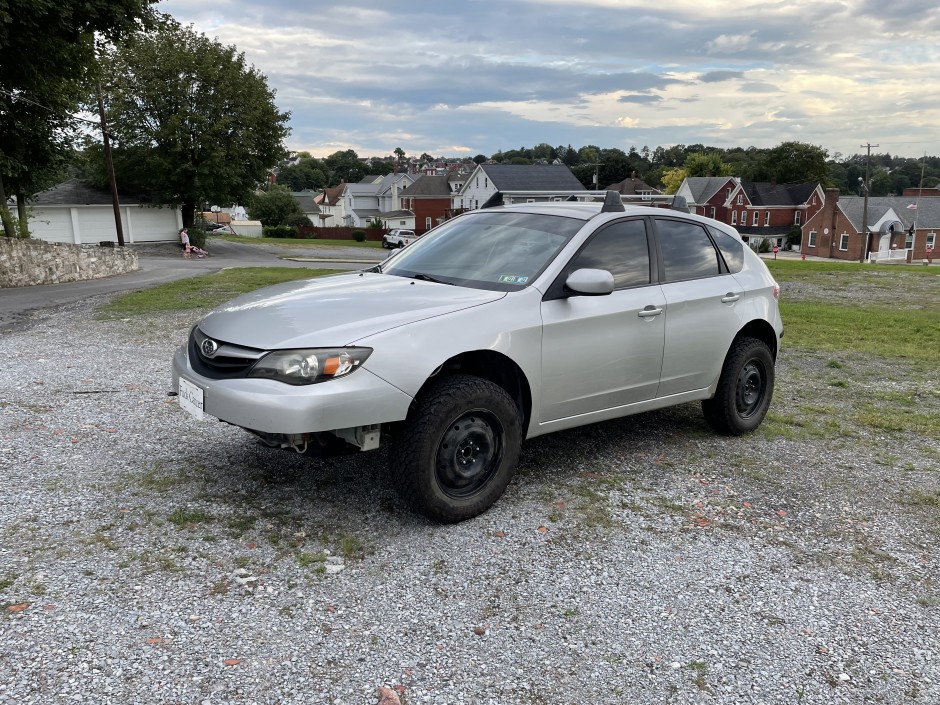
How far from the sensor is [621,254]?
493cm

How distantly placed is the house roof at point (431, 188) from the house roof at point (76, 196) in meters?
41.0

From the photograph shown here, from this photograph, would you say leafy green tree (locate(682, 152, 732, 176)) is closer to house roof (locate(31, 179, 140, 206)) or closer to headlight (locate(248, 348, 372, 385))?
house roof (locate(31, 179, 140, 206))

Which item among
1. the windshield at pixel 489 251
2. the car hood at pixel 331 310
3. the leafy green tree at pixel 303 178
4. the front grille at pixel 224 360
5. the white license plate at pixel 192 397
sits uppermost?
the leafy green tree at pixel 303 178

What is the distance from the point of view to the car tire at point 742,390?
5.52 metres

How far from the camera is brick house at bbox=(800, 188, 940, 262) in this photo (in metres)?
69.3

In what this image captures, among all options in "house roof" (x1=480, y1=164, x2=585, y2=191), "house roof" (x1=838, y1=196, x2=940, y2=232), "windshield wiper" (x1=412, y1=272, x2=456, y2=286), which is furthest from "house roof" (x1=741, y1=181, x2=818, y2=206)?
"windshield wiper" (x1=412, y1=272, x2=456, y2=286)

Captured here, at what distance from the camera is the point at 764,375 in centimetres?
582

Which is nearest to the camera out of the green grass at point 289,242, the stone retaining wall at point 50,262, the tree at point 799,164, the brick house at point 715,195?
the stone retaining wall at point 50,262

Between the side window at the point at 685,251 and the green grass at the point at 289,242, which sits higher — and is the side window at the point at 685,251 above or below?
above

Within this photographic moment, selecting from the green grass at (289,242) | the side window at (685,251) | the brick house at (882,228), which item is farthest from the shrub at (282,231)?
the side window at (685,251)

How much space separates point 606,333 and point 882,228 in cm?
7635

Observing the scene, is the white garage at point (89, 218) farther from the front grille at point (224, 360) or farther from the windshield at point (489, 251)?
A: the front grille at point (224, 360)

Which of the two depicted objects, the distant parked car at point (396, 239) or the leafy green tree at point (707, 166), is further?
the leafy green tree at point (707, 166)

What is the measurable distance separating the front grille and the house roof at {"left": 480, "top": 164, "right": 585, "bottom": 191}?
56.3 m
